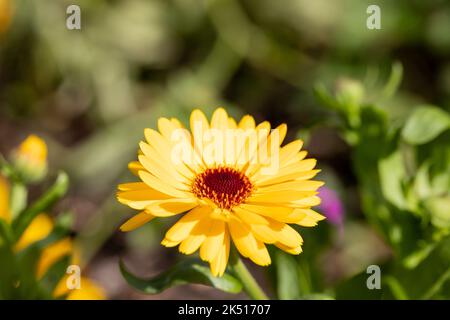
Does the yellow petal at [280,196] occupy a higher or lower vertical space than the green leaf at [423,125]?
lower

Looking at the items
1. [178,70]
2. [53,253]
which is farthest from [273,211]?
[178,70]

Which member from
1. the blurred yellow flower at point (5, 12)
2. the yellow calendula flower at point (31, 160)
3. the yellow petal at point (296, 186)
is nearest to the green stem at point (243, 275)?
the yellow petal at point (296, 186)

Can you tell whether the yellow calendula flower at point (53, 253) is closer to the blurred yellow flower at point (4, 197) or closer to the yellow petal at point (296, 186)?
the blurred yellow flower at point (4, 197)

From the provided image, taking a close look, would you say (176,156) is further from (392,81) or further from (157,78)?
(157,78)

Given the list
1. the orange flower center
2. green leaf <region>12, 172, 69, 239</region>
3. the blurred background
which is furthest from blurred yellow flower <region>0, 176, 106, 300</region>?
the orange flower center

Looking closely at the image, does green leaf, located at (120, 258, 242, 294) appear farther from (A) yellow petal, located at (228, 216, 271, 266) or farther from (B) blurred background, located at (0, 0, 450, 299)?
(B) blurred background, located at (0, 0, 450, 299)
